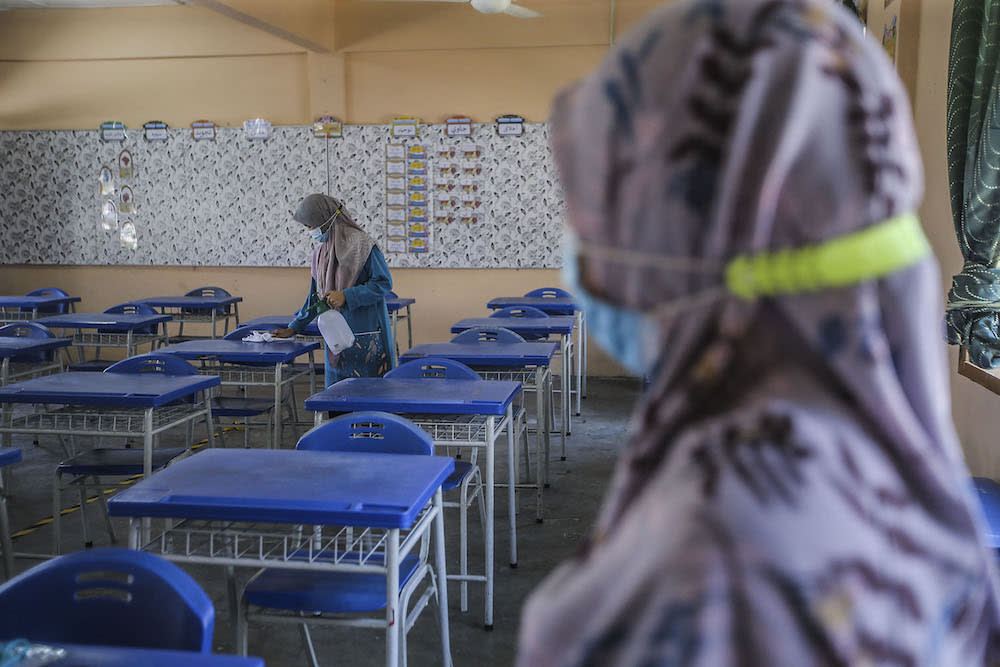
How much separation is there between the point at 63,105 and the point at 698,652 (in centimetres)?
867

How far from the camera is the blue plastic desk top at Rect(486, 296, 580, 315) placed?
5953 millimetres

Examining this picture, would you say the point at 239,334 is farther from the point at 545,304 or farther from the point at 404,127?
the point at 404,127

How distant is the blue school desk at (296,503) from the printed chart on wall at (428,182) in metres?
5.34

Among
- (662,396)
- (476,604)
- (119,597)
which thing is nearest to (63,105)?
(476,604)

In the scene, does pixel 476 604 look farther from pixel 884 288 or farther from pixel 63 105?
pixel 63 105

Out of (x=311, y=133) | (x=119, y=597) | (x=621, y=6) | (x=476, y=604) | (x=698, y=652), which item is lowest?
(x=476, y=604)

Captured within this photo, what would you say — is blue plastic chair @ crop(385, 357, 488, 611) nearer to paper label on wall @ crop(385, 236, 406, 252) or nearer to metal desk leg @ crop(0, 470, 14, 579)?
metal desk leg @ crop(0, 470, 14, 579)

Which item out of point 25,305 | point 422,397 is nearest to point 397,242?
point 25,305

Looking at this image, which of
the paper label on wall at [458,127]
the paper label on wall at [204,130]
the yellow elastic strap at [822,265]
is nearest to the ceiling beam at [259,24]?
the paper label on wall at [204,130]

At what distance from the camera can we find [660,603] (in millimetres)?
573

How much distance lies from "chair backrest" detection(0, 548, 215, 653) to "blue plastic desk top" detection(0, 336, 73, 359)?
128 inches

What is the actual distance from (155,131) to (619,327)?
25.8 feet

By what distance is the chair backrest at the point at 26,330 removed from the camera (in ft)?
15.7

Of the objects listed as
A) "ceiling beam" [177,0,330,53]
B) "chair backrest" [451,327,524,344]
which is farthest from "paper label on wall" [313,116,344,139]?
"chair backrest" [451,327,524,344]
